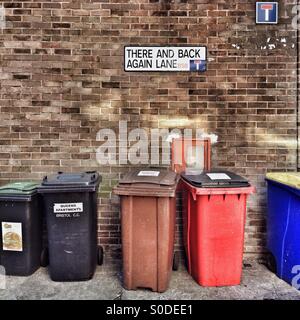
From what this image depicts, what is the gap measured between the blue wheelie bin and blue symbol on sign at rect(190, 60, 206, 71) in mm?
1643

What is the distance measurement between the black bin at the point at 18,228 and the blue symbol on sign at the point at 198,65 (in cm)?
252

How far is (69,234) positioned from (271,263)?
2.41 meters

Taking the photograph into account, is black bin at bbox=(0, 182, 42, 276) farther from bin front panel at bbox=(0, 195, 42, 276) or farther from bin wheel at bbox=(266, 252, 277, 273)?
bin wheel at bbox=(266, 252, 277, 273)

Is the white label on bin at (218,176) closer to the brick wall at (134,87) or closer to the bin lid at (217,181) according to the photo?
the bin lid at (217,181)

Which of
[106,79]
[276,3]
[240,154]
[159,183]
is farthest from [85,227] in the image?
[276,3]

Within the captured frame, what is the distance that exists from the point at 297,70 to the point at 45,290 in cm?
410

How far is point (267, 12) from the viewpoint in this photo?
14.1 feet

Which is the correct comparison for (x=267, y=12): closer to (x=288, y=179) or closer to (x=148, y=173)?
(x=288, y=179)

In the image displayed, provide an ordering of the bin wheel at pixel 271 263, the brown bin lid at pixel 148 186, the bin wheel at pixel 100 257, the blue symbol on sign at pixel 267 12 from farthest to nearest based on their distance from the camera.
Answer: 1. the blue symbol on sign at pixel 267 12
2. the bin wheel at pixel 100 257
3. the bin wheel at pixel 271 263
4. the brown bin lid at pixel 148 186

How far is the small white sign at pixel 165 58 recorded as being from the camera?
4.30 meters

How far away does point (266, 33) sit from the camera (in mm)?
4324

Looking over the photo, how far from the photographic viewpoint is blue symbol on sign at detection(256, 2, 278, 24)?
4277 mm

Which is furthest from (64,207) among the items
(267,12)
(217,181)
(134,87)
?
(267,12)

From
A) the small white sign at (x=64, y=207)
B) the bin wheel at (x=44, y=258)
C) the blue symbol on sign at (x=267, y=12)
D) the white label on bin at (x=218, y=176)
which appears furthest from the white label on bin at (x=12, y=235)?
the blue symbol on sign at (x=267, y=12)
